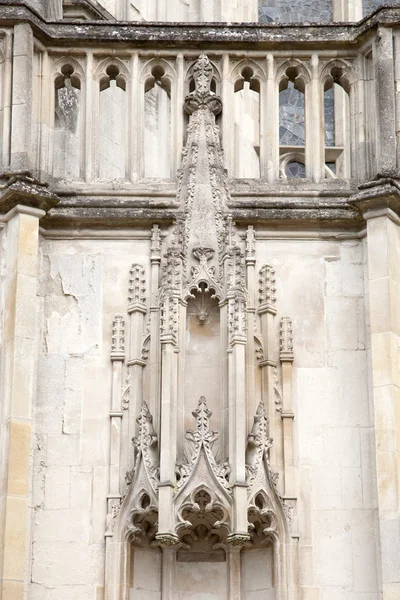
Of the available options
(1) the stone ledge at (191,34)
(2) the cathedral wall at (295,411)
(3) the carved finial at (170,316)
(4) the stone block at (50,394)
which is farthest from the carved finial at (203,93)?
(4) the stone block at (50,394)

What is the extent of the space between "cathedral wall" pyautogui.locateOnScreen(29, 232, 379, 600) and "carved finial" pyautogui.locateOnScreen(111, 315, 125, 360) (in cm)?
7

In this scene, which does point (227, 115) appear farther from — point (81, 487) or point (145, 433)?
point (81, 487)

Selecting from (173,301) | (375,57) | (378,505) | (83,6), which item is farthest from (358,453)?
(83,6)

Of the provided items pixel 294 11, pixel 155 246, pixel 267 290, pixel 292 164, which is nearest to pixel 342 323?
pixel 267 290

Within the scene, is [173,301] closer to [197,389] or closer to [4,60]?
[197,389]

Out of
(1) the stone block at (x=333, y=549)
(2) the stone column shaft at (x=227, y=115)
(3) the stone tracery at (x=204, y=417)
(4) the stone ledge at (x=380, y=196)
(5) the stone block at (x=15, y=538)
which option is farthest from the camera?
(2) the stone column shaft at (x=227, y=115)

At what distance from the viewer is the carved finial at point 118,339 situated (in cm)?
1599

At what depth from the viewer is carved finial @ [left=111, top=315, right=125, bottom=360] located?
1599 centimetres

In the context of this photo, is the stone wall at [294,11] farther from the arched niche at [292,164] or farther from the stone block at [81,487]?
the stone block at [81,487]

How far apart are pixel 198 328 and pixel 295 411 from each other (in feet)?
3.54

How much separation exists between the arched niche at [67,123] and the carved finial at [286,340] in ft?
7.43

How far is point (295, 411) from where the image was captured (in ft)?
52.2

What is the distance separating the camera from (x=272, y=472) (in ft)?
50.9

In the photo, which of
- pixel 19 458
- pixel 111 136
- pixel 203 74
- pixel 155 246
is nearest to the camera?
pixel 19 458
